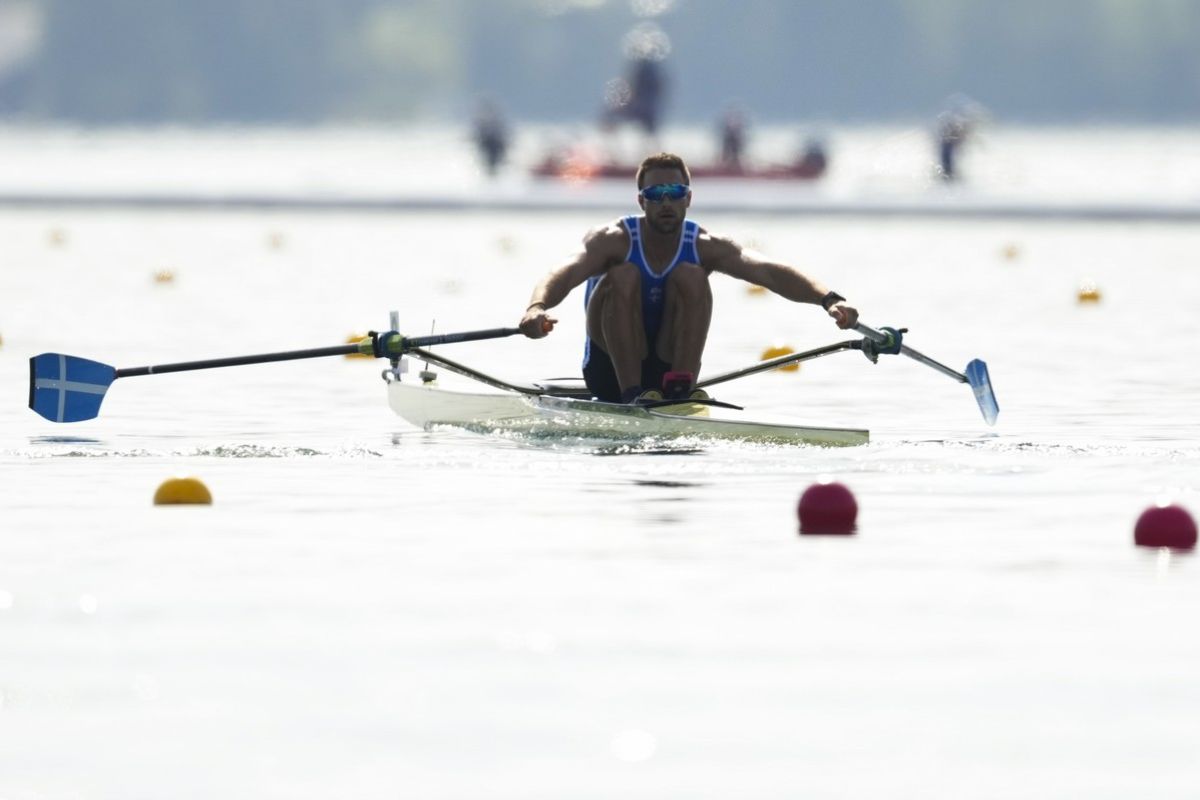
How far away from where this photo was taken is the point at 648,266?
11.7 meters

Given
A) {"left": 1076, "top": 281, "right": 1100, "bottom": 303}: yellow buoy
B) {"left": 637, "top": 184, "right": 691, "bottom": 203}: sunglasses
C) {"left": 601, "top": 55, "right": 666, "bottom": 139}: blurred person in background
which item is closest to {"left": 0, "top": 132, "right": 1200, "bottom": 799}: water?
{"left": 637, "top": 184, "right": 691, "bottom": 203}: sunglasses

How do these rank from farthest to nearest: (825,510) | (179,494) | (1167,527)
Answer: (179,494), (825,510), (1167,527)

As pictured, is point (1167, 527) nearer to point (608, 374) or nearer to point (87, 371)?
point (608, 374)

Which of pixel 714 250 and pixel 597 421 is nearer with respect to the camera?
pixel 597 421

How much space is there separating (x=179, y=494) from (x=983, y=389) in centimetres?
441

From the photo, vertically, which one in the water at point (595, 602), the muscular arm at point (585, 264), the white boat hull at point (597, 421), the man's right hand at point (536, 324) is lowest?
the water at point (595, 602)

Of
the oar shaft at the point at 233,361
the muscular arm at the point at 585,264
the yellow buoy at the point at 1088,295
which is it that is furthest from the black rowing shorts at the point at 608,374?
the yellow buoy at the point at 1088,295

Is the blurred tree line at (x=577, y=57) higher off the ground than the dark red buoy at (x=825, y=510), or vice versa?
the blurred tree line at (x=577, y=57)

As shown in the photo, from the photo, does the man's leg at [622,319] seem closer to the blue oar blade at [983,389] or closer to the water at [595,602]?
the water at [595,602]

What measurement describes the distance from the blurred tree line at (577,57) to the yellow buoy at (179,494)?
12433 centimetres

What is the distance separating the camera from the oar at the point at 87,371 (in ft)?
40.3

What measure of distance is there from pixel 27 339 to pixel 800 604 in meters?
11.9

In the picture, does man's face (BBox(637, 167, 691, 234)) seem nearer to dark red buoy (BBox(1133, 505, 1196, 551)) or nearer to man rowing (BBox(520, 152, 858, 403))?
man rowing (BBox(520, 152, 858, 403))

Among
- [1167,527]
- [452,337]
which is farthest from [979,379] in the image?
[1167,527]
